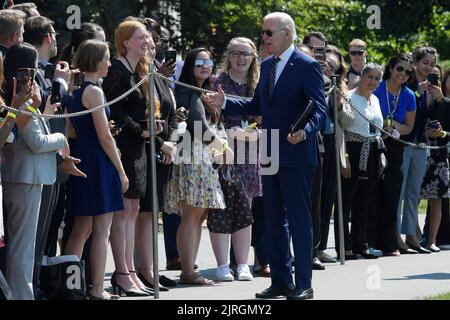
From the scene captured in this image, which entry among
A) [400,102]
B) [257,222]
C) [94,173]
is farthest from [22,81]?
[400,102]

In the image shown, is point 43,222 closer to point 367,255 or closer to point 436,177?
point 367,255

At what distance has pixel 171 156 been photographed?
10375 millimetres

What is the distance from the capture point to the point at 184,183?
1094cm

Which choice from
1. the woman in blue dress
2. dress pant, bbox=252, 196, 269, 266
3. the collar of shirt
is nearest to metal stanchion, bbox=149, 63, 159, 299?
the woman in blue dress

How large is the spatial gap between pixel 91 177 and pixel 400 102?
217 inches

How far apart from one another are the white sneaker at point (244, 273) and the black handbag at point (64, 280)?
2460 mm

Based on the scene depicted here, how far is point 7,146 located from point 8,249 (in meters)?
0.72

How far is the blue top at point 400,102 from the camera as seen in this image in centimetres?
1387

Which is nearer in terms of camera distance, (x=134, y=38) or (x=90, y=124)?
(x=90, y=124)

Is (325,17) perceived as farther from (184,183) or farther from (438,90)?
(184,183)

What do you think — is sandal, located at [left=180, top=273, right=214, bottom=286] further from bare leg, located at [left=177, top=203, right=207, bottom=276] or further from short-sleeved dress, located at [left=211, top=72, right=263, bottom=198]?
short-sleeved dress, located at [left=211, top=72, right=263, bottom=198]

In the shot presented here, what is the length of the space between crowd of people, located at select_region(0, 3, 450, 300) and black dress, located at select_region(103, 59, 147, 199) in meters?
0.01
